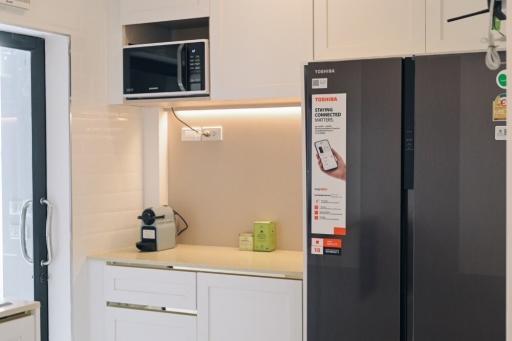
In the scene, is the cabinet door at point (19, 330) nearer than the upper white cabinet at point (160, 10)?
Yes

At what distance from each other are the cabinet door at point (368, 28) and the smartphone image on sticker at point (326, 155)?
0.58 m

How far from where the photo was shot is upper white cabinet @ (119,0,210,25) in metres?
3.37

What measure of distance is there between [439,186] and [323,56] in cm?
94

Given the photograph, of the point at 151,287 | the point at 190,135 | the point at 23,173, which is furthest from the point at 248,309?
the point at 23,173

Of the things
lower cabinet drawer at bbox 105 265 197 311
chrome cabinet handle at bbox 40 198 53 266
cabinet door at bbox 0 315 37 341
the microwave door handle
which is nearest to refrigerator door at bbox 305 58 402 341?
lower cabinet drawer at bbox 105 265 197 311

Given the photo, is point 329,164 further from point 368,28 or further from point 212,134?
point 212,134

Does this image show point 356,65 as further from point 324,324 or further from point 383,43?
point 324,324

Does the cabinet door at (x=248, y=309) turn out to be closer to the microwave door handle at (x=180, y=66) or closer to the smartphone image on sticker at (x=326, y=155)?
the smartphone image on sticker at (x=326, y=155)

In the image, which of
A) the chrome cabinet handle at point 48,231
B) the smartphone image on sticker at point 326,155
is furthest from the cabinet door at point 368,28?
the chrome cabinet handle at point 48,231

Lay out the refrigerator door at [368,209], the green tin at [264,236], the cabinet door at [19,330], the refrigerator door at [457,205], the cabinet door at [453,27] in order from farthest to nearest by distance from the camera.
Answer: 1. the green tin at [264,236]
2. the cabinet door at [453,27]
3. the refrigerator door at [368,209]
4. the refrigerator door at [457,205]
5. the cabinet door at [19,330]

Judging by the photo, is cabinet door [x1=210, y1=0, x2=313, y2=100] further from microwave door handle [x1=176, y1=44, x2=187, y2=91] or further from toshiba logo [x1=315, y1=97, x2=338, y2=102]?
toshiba logo [x1=315, y1=97, x2=338, y2=102]

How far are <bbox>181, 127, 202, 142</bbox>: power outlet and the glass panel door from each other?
832 mm

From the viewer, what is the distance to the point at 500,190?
2.36m

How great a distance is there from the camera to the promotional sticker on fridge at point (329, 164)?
2582mm
